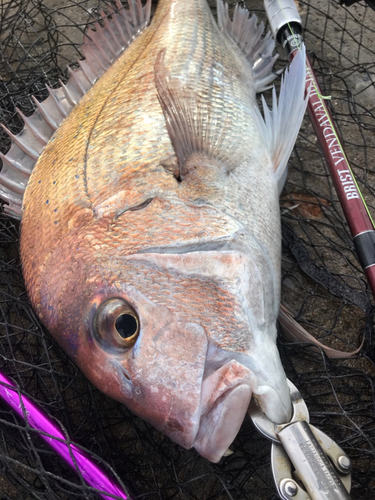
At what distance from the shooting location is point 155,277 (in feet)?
4.18

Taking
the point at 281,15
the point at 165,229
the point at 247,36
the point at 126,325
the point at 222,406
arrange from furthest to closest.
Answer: the point at 247,36, the point at 281,15, the point at 165,229, the point at 126,325, the point at 222,406

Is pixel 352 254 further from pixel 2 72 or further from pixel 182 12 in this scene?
pixel 2 72

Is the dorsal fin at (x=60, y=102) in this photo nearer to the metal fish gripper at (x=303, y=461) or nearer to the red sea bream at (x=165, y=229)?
the red sea bream at (x=165, y=229)

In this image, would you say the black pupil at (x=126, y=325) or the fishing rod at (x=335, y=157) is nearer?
the black pupil at (x=126, y=325)

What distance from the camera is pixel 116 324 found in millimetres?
1230

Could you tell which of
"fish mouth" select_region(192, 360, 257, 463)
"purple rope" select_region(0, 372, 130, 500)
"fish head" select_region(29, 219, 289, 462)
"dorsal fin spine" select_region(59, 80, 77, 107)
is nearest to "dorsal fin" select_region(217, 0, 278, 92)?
"dorsal fin spine" select_region(59, 80, 77, 107)

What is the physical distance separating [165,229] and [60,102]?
1.22 metres

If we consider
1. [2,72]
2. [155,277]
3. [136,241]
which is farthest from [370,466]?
[2,72]

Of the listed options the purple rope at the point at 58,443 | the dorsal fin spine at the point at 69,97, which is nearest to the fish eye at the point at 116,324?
the purple rope at the point at 58,443

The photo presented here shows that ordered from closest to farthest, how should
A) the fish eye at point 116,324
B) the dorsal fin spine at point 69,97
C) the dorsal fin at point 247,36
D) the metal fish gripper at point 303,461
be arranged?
the metal fish gripper at point 303,461
the fish eye at point 116,324
the dorsal fin spine at point 69,97
the dorsal fin at point 247,36

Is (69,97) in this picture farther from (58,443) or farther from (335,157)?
(58,443)

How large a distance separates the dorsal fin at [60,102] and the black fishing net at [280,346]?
1.50 feet

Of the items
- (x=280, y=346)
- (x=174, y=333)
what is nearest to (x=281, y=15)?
(x=280, y=346)

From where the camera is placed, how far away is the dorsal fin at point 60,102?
1.84 meters
